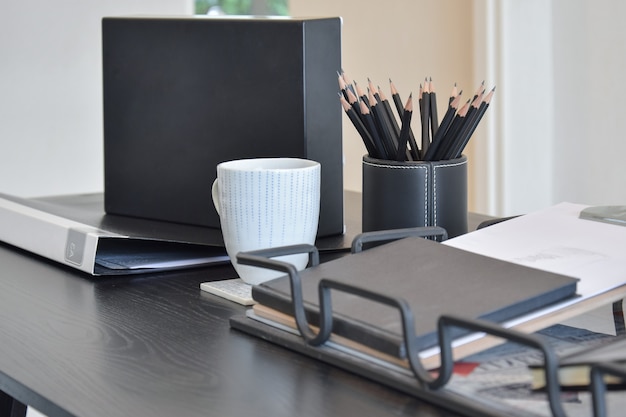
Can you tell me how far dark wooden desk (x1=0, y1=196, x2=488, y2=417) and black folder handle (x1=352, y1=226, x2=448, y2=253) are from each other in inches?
4.5

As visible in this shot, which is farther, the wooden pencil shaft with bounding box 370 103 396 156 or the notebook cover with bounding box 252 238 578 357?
the wooden pencil shaft with bounding box 370 103 396 156

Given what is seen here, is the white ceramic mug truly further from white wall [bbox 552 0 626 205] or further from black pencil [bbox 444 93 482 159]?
white wall [bbox 552 0 626 205]

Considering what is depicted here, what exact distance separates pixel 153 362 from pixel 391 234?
0.73ft

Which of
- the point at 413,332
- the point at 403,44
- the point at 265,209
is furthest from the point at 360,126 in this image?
the point at 403,44

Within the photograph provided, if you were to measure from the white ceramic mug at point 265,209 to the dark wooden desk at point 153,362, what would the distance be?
0.06 m

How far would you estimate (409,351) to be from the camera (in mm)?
498

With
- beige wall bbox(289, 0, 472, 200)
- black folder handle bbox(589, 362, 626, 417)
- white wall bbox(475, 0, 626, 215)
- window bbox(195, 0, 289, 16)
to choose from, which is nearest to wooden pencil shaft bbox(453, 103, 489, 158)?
black folder handle bbox(589, 362, 626, 417)

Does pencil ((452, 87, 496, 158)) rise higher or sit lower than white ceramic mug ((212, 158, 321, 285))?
higher

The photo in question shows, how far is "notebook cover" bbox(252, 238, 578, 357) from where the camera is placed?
53 centimetres

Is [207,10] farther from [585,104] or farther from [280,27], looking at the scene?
[280,27]

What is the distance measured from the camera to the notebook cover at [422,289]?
0.53 m

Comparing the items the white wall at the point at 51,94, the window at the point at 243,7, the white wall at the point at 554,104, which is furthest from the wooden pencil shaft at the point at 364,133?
the window at the point at 243,7

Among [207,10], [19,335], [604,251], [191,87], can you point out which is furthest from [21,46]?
[604,251]

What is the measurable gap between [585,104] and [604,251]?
1419mm
